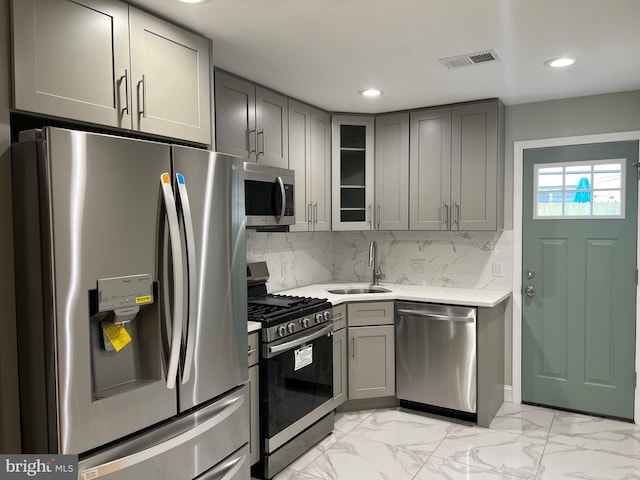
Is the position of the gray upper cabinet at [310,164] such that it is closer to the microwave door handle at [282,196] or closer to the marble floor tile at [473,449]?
the microwave door handle at [282,196]

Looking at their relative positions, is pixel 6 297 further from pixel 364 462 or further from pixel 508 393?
pixel 508 393

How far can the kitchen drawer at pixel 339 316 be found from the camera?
3373mm

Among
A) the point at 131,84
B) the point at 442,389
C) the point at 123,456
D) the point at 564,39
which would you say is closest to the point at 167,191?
the point at 131,84

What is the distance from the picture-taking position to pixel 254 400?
2.59m

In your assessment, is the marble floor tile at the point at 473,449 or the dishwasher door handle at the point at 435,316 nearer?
the marble floor tile at the point at 473,449

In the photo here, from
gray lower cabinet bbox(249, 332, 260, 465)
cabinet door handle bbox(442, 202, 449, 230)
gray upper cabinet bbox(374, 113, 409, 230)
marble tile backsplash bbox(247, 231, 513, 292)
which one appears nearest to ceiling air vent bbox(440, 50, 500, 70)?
gray upper cabinet bbox(374, 113, 409, 230)

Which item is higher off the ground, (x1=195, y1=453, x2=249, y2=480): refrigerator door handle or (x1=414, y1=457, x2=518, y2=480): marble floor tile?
(x1=195, y1=453, x2=249, y2=480): refrigerator door handle

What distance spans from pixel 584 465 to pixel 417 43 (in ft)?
8.65

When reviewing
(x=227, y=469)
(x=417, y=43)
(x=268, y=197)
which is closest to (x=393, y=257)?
(x=268, y=197)

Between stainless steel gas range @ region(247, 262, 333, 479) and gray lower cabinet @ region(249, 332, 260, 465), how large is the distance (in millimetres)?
30

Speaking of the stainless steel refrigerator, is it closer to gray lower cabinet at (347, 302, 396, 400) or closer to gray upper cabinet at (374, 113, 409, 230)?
gray lower cabinet at (347, 302, 396, 400)

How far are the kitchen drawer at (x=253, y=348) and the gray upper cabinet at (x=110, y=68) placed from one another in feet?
3.51

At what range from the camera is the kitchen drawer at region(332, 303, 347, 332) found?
3373 millimetres

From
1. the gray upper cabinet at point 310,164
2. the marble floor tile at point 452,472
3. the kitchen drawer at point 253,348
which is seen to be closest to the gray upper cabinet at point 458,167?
the gray upper cabinet at point 310,164
